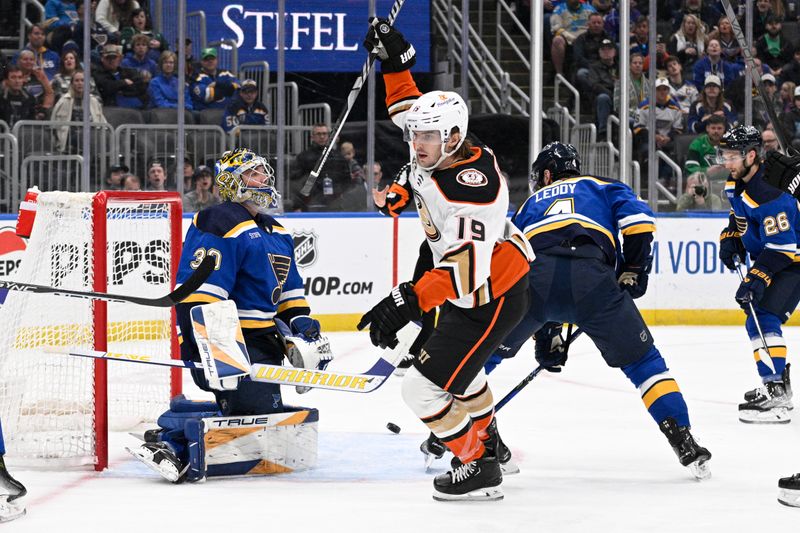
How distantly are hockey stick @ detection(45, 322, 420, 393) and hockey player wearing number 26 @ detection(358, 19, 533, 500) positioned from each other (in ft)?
0.36

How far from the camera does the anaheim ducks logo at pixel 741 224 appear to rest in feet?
17.2

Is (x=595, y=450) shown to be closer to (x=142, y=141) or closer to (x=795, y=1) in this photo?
(x=142, y=141)

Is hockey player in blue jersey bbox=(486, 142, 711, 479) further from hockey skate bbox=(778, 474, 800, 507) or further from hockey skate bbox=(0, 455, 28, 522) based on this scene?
hockey skate bbox=(0, 455, 28, 522)

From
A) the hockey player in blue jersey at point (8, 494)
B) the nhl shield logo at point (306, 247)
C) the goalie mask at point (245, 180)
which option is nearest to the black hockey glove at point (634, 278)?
the goalie mask at point (245, 180)

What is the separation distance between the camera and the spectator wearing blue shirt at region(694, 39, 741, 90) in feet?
32.3

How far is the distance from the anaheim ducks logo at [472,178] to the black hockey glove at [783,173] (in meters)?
2.12

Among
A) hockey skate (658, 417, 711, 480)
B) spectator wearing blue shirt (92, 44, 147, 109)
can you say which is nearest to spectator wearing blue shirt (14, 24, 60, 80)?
spectator wearing blue shirt (92, 44, 147, 109)

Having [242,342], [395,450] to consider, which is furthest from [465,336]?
[395,450]

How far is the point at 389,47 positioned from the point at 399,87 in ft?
0.50

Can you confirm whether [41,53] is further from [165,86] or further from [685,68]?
[685,68]

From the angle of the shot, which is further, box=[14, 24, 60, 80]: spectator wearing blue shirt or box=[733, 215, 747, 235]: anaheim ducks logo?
box=[14, 24, 60, 80]: spectator wearing blue shirt

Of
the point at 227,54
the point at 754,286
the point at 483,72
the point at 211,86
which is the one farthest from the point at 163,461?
the point at 483,72

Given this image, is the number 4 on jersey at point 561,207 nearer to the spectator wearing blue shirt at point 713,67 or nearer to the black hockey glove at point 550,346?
the black hockey glove at point 550,346

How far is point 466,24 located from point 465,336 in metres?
5.74
